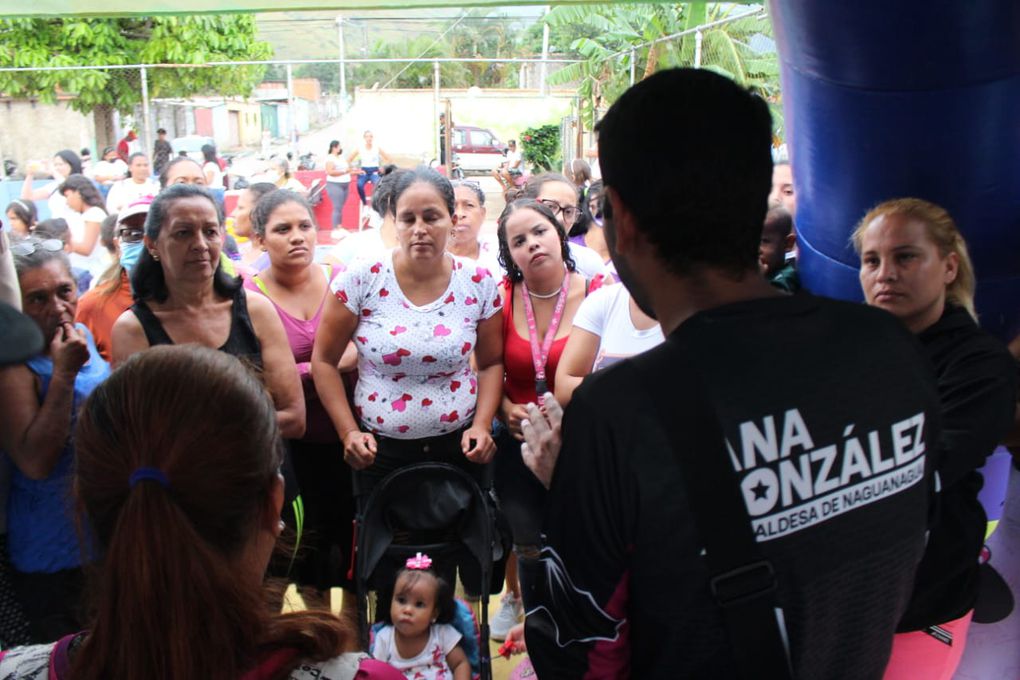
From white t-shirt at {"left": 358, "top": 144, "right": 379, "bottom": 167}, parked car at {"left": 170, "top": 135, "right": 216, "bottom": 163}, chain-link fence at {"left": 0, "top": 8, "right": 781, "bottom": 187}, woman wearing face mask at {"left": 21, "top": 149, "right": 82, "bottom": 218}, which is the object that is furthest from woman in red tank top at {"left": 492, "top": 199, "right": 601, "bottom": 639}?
parked car at {"left": 170, "top": 135, "right": 216, "bottom": 163}

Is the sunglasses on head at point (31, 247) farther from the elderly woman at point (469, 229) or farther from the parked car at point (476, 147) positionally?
the parked car at point (476, 147)

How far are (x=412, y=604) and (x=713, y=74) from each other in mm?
2356

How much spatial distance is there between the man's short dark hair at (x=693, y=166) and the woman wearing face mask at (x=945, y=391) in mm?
809

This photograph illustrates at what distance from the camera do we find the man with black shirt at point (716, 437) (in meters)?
1.18

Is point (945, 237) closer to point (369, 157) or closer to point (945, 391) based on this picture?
point (945, 391)

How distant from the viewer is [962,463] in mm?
1825

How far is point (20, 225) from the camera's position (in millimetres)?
6652

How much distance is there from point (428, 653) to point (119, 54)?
16.1 metres

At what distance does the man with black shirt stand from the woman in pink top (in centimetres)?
221

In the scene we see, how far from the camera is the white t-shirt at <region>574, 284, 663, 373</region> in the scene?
2818mm

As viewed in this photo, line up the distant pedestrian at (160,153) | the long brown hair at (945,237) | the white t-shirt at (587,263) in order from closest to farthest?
the long brown hair at (945,237) → the white t-shirt at (587,263) → the distant pedestrian at (160,153)

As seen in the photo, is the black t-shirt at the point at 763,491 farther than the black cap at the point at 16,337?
No

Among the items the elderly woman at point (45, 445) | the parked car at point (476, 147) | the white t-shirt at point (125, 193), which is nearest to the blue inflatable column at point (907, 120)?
the elderly woman at point (45, 445)

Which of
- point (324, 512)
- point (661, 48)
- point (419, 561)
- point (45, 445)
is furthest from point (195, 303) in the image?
point (661, 48)
